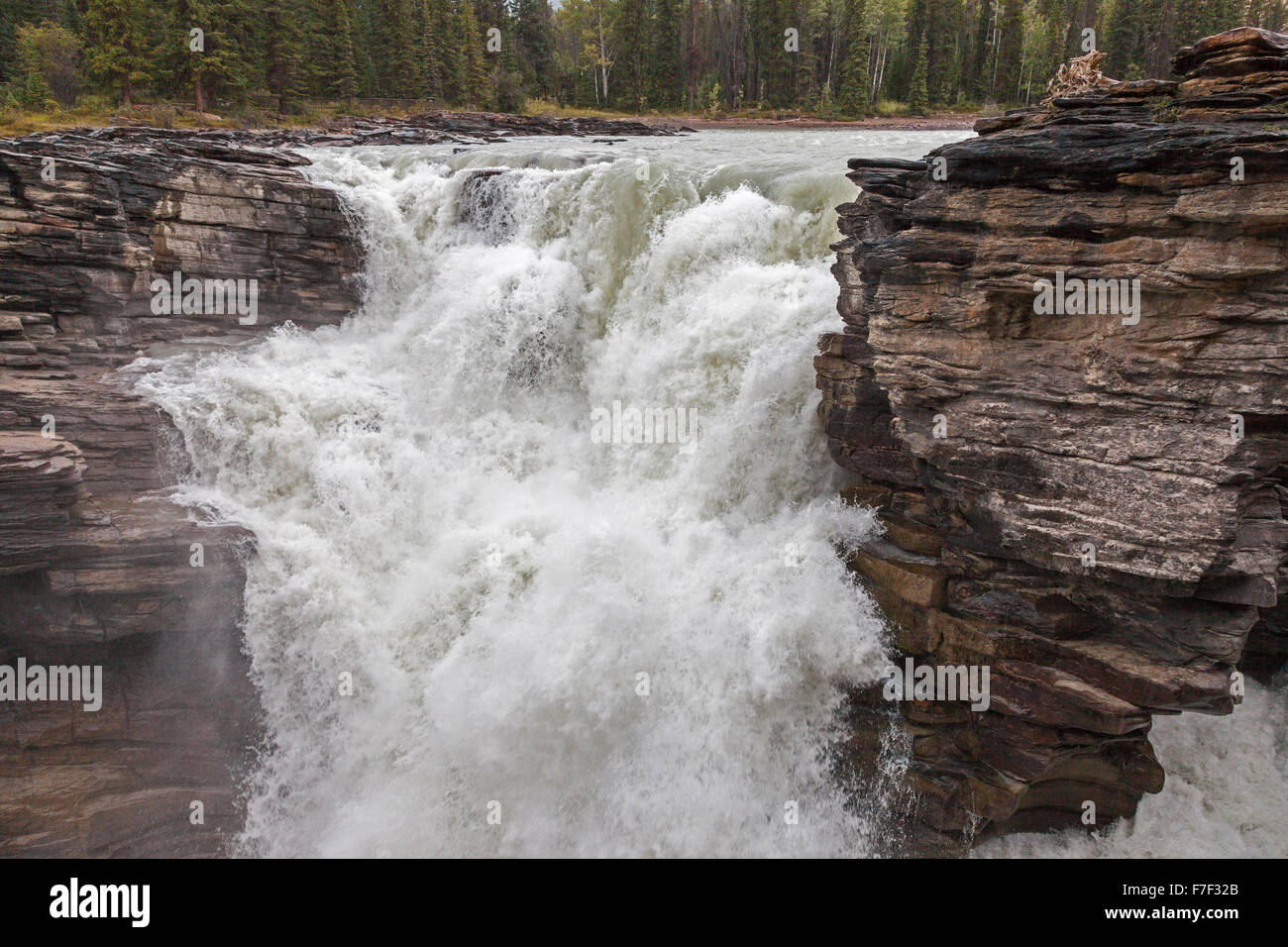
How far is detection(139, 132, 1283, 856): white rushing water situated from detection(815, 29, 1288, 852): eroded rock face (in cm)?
133

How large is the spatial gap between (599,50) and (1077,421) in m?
57.8

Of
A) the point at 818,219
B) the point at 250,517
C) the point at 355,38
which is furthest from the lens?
the point at 355,38

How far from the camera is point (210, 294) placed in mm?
14461

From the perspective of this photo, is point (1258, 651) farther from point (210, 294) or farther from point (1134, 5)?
point (1134, 5)

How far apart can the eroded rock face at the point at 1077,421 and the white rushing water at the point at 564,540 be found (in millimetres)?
1327

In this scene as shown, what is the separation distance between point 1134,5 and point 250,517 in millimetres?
61081

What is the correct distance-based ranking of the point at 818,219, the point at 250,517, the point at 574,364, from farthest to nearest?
the point at 574,364, the point at 818,219, the point at 250,517

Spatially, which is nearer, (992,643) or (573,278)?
(992,643)

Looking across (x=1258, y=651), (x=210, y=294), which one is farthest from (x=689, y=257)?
(x=1258, y=651)

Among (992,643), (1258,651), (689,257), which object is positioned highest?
(689,257)
